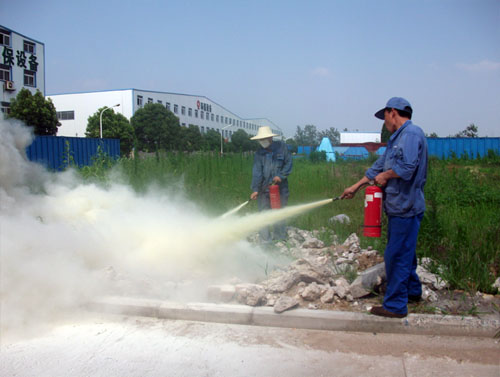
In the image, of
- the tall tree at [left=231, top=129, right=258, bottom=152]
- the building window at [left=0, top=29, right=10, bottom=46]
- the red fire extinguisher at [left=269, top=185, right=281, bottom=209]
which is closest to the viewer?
the red fire extinguisher at [left=269, top=185, right=281, bottom=209]

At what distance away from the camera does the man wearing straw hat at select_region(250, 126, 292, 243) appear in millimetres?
6367

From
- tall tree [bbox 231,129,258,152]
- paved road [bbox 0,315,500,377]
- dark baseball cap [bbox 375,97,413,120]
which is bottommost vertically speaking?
paved road [bbox 0,315,500,377]

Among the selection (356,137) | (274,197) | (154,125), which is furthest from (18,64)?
(356,137)

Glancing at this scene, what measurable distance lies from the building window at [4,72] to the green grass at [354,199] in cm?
3388

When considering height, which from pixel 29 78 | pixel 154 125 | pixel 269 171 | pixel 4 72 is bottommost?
pixel 269 171

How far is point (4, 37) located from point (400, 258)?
147ft

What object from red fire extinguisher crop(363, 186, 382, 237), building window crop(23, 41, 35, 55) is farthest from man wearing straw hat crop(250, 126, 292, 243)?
building window crop(23, 41, 35, 55)

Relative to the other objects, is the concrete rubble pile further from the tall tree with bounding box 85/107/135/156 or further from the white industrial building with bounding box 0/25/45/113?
the tall tree with bounding box 85/107/135/156

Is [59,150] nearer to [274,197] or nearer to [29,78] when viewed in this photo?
[274,197]

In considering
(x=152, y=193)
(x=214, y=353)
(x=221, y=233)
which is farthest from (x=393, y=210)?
(x=152, y=193)

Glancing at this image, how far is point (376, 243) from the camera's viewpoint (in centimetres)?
594

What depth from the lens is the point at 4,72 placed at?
122 feet

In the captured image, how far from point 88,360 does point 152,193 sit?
201 inches

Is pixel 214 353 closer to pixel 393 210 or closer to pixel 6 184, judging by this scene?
pixel 393 210
